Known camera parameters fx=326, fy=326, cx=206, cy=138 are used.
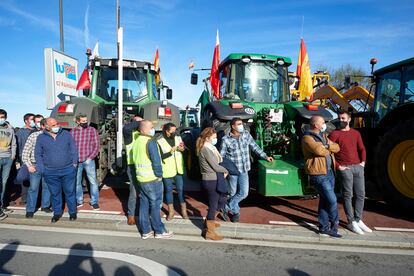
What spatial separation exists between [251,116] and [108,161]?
3.19 m

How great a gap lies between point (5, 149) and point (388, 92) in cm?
718

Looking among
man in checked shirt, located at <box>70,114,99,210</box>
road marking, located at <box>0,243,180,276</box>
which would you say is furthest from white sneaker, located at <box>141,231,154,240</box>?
man in checked shirt, located at <box>70,114,99,210</box>

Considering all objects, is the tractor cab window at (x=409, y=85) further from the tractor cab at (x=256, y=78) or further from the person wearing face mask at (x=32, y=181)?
the person wearing face mask at (x=32, y=181)

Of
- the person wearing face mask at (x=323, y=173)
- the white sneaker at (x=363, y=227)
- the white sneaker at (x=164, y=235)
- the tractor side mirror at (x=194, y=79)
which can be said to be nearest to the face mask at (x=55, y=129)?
the white sneaker at (x=164, y=235)

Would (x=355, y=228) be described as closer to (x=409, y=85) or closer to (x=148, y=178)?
(x=409, y=85)

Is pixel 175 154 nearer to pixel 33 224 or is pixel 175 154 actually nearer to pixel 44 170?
pixel 44 170

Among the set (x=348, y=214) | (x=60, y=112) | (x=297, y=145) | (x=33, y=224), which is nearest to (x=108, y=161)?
(x=60, y=112)

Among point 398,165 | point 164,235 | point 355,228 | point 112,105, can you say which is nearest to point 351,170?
point 355,228

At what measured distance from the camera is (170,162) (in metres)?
5.28

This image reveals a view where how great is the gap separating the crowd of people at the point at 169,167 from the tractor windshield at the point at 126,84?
2.18 meters

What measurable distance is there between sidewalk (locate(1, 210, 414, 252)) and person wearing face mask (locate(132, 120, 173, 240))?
318 mm

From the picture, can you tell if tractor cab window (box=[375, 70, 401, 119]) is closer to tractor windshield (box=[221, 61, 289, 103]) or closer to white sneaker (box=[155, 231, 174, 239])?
tractor windshield (box=[221, 61, 289, 103])

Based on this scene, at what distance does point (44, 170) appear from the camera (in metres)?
5.27

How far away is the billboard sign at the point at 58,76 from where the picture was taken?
314 inches
